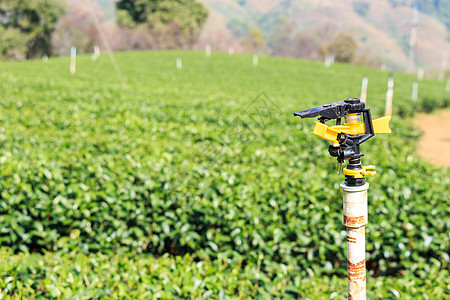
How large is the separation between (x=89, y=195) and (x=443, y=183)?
4498mm

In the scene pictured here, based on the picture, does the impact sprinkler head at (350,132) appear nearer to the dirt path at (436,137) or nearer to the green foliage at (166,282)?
the green foliage at (166,282)

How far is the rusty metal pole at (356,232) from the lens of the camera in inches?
69.5

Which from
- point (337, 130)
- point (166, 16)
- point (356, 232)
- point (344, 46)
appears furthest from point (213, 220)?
point (344, 46)

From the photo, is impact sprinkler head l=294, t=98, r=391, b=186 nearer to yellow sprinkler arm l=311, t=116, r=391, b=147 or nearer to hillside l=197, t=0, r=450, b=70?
yellow sprinkler arm l=311, t=116, r=391, b=147

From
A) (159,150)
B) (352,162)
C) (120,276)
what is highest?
(352,162)

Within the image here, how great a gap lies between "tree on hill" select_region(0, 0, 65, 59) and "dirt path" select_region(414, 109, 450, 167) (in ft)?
138

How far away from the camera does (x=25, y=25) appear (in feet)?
146

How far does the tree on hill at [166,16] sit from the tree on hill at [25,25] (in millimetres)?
10430

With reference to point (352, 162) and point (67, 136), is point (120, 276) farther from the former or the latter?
point (67, 136)

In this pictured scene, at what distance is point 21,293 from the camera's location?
290 centimetres

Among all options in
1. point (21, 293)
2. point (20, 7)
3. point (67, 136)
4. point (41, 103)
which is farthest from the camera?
point (20, 7)

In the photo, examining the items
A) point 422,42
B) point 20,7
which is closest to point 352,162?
point 20,7

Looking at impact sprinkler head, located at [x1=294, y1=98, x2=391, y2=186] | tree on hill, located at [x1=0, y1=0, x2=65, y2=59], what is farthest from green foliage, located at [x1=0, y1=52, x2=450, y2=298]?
tree on hill, located at [x1=0, y1=0, x2=65, y2=59]

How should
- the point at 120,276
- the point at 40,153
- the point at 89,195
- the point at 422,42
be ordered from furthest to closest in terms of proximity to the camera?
the point at 422,42
the point at 40,153
the point at 89,195
the point at 120,276
